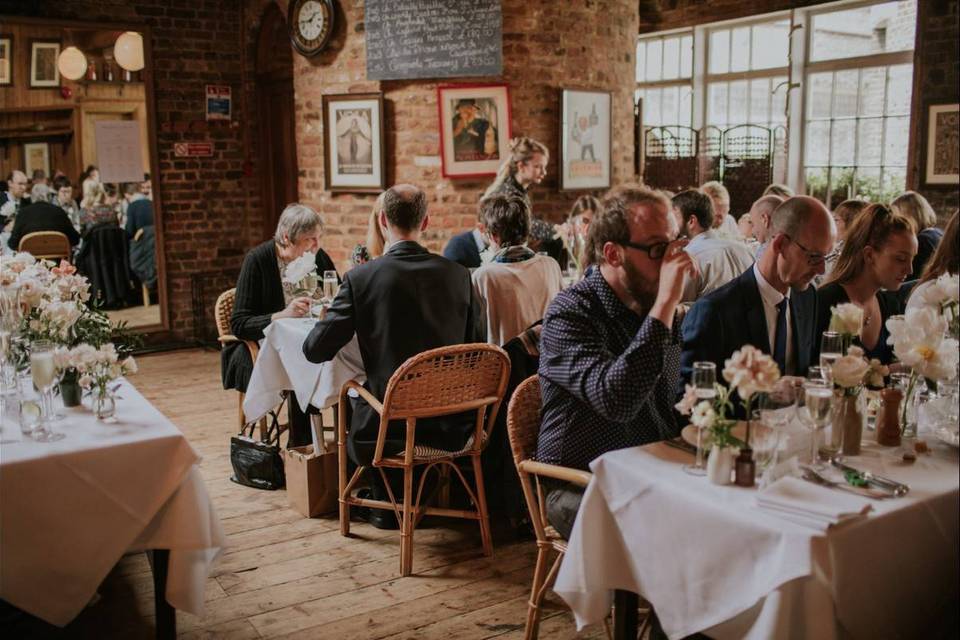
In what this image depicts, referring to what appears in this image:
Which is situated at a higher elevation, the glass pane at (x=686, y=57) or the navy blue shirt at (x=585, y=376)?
the glass pane at (x=686, y=57)

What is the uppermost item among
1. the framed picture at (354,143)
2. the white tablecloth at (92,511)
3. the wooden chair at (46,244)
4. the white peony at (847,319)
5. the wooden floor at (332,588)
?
the framed picture at (354,143)

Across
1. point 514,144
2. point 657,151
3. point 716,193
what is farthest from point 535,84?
point 657,151

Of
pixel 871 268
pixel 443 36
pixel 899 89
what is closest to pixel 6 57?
pixel 443 36

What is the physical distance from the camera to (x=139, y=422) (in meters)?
2.74

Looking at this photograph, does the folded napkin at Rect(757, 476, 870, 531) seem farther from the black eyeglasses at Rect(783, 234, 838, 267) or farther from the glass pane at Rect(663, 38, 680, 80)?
the glass pane at Rect(663, 38, 680, 80)

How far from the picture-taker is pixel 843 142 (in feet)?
29.2

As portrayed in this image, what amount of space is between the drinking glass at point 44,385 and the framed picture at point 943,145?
23.6ft

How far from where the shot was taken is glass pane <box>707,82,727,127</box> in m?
9.91

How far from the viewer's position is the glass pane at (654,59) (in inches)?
408

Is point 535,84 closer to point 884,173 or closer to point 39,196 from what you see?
point 884,173

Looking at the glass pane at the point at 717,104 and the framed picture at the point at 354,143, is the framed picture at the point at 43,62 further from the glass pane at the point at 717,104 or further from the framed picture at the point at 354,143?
the glass pane at the point at 717,104

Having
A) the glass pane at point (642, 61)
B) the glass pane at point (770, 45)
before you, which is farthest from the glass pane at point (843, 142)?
the glass pane at point (642, 61)

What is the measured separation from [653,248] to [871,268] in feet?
3.95

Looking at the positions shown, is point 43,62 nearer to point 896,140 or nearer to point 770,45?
point 770,45
